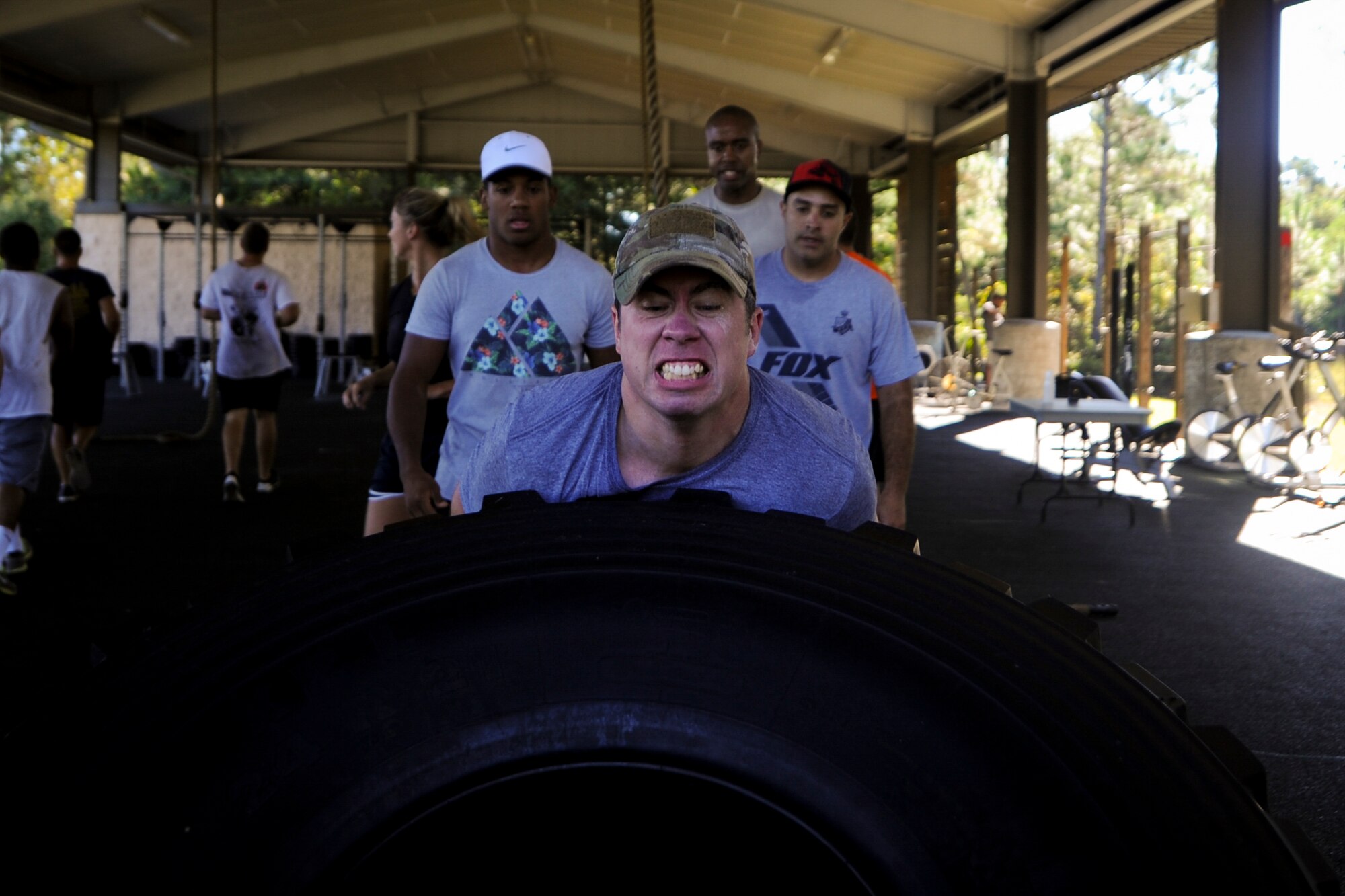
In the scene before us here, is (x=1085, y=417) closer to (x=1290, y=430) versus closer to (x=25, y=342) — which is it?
(x=1290, y=430)

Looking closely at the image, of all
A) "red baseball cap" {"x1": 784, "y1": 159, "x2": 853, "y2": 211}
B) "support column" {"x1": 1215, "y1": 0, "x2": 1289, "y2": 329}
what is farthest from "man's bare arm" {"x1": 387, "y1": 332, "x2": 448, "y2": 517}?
"support column" {"x1": 1215, "y1": 0, "x2": 1289, "y2": 329}

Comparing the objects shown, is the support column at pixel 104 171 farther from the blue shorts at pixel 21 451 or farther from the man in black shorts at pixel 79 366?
the blue shorts at pixel 21 451

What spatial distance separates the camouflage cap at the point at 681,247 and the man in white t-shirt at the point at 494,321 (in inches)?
67.5

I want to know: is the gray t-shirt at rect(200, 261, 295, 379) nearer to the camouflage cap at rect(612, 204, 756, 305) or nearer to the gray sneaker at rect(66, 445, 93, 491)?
the gray sneaker at rect(66, 445, 93, 491)

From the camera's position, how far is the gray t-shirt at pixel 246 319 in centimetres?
852

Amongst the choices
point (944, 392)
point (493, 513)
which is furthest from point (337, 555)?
point (944, 392)

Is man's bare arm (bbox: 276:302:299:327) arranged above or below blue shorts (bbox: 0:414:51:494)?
above

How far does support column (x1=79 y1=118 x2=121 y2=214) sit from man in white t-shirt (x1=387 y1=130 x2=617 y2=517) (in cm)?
2182

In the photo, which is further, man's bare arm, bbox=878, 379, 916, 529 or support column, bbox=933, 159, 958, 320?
support column, bbox=933, 159, 958, 320

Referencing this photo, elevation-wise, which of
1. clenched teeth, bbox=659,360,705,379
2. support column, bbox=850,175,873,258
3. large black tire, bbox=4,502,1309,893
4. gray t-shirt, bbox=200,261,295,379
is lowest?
large black tire, bbox=4,502,1309,893

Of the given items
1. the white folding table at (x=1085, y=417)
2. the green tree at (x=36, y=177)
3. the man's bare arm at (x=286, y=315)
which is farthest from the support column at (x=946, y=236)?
the green tree at (x=36, y=177)

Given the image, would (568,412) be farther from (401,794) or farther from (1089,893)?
(1089,893)

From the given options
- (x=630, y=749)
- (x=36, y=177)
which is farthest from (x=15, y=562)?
(x=36, y=177)

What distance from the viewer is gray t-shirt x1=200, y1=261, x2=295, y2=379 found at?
8523 mm
